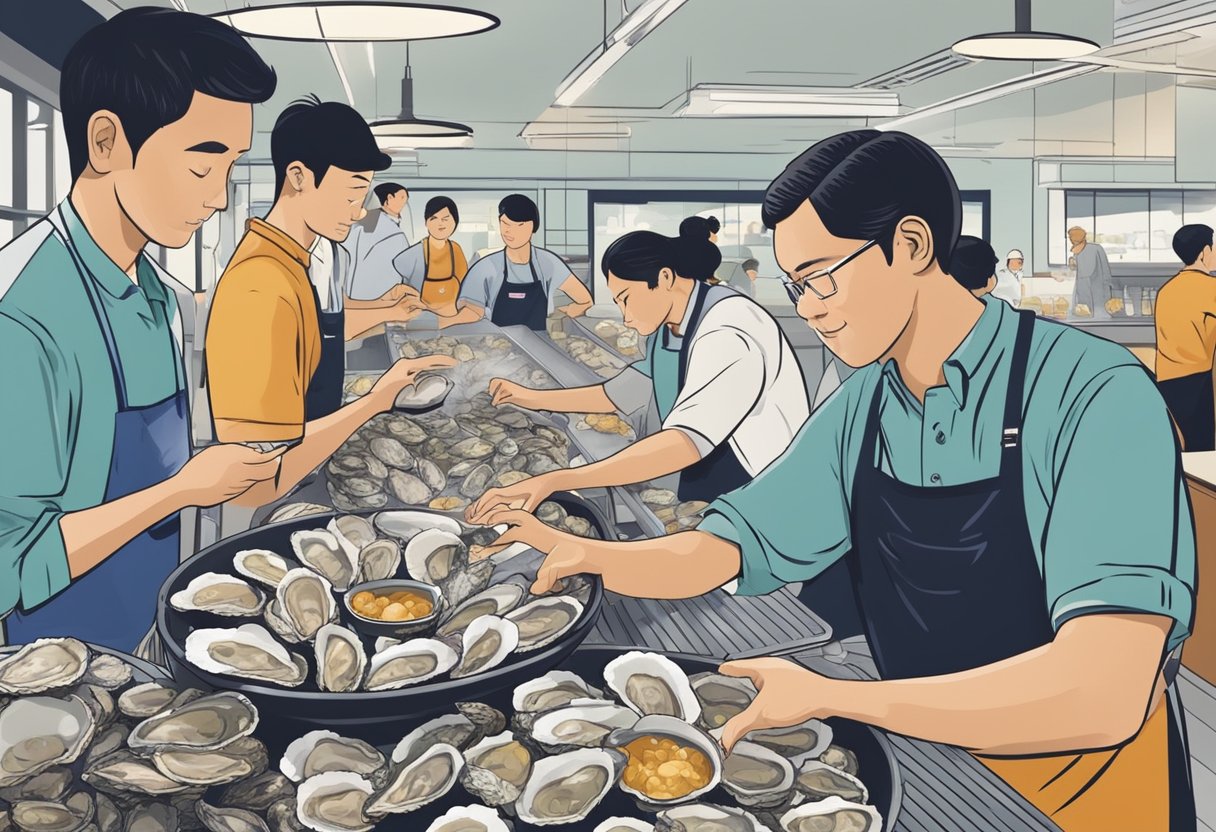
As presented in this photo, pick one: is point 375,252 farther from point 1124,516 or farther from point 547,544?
point 1124,516

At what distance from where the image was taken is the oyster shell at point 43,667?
1356 mm

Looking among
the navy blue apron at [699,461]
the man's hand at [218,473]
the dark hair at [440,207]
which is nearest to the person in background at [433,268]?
the dark hair at [440,207]

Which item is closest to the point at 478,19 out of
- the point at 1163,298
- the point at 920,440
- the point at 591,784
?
the point at 920,440

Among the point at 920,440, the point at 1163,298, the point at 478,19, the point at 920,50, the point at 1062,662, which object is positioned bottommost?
the point at 1062,662

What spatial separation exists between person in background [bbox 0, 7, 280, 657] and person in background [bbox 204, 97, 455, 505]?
0.30m

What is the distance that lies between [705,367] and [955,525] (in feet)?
3.73

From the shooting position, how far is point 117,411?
203 cm

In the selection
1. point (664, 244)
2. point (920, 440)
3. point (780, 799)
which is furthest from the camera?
point (664, 244)

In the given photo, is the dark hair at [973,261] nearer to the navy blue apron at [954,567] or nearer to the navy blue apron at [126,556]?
the navy blue apron at [954,567]

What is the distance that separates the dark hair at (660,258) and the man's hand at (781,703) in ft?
5.40

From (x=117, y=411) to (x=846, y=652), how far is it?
1.42 m

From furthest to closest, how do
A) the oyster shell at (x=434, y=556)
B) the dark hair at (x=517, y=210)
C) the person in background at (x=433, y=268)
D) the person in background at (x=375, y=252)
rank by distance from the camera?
the person in background at (x=375, y=252)
the person in background at (x=433, y=268)
the dark hair at (x=517, y=210)
the oyster shell at (x=434, y=556)

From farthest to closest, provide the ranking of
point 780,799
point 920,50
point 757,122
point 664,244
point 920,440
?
point 757,122, point 920,50, point 664,244, point 920,440, point 780,799

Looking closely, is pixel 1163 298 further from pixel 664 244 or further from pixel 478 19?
pixel 478 19
